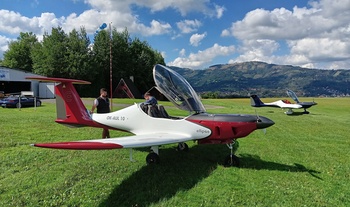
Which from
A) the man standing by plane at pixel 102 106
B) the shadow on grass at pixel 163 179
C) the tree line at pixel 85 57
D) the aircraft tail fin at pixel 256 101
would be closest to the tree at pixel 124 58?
the tree line at pixel 85 57

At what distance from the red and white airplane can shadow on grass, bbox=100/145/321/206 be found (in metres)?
0.48

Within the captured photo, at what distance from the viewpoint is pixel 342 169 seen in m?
7.25

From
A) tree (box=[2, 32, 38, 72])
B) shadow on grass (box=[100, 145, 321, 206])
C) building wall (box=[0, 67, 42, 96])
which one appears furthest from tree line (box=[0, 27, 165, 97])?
shadow on grass (box=[100, 145, 321, 206])

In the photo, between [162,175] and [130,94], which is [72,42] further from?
[162,175]

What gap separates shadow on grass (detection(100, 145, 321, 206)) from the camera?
16.9 feet

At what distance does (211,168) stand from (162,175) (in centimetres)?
142

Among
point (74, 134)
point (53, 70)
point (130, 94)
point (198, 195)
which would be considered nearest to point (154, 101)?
point (198, 195)

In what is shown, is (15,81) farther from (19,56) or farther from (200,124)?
(200,124)

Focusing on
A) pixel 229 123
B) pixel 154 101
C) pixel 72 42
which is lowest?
pixel 229 123

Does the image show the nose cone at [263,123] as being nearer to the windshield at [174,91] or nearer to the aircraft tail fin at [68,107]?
the windshield at [174,91]

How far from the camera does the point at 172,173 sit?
6539mm

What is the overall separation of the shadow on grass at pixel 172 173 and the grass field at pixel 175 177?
2 cm

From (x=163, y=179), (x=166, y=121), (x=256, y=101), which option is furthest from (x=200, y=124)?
(x=256, y=101)

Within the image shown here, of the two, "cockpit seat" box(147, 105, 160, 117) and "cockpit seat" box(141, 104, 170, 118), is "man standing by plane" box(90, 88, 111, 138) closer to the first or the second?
"cockpit seat" box(141, 104, 170, 118)
